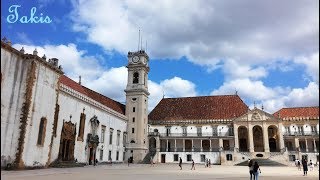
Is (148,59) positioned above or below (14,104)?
above

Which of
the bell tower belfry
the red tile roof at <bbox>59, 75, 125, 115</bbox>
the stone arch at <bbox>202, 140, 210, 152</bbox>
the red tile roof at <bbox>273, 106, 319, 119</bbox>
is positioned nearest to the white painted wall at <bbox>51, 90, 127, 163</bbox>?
the bell tower belfry

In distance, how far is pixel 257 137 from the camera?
62656 mm

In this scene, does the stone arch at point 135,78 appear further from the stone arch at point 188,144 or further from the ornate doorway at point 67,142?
the ornate doorway at point 67,142

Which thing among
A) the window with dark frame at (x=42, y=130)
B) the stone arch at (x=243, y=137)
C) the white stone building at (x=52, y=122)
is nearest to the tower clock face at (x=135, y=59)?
the white stone building at (x=52, y=122)

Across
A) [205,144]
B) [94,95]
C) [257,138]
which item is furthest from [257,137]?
[94,95]

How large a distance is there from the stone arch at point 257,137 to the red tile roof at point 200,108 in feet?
14.2

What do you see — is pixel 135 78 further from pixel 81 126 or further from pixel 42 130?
pixel 42 130

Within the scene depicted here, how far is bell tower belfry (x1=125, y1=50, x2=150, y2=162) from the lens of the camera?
56759 mm

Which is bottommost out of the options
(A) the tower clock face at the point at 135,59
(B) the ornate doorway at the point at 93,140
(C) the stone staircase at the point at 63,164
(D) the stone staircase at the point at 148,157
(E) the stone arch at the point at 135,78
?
(C) the stone staircase at the point at 63,164

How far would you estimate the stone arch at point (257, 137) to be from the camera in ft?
202

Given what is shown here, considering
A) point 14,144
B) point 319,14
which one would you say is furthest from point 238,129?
point 319,14

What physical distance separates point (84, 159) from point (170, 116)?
96.5 feet

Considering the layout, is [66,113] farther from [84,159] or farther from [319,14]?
[319,14]

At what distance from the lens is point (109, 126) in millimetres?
49812
